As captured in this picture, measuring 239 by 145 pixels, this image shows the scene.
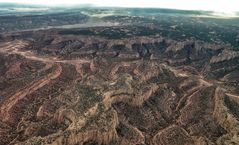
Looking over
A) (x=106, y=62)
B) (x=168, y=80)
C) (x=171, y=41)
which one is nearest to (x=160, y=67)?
(x=168, y=80)

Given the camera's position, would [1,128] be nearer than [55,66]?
Yes

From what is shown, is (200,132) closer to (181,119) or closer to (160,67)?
(181,119)

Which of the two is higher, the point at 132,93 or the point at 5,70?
the point at 132,93

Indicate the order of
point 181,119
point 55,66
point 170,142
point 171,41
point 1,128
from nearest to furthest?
point 170,142, point 1,128, point 181,119, point 55,66, point 171,41

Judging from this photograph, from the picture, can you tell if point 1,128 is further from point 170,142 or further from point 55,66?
point 55,66

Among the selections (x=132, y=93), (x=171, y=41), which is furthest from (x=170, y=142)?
(x=171, y=41)

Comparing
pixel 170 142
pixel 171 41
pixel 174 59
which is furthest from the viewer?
pixel 171 41
